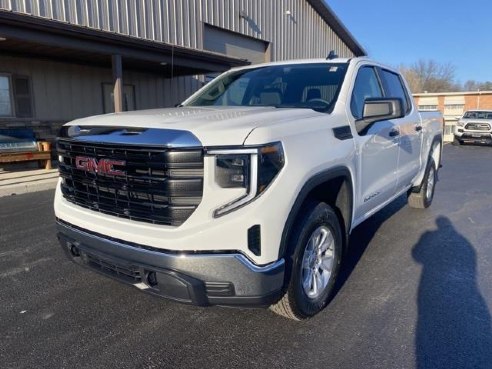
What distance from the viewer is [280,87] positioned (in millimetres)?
3904

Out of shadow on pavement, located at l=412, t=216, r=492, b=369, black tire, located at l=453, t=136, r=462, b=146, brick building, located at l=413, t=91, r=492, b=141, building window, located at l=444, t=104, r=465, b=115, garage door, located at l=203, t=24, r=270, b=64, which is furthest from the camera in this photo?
building window, located at l=444, t=104, r=465, b=115

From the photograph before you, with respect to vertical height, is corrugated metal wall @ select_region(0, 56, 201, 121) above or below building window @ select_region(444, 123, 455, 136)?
above

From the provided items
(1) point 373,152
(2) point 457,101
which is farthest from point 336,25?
(2) point 457,101

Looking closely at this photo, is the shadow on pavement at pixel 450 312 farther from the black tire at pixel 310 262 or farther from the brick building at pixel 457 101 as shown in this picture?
the brick building at pixel 457 101

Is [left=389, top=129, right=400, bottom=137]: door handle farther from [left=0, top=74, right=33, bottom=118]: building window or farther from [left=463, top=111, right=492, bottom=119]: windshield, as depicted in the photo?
[left=463, top=111, right=492, bottom=119]: windshield

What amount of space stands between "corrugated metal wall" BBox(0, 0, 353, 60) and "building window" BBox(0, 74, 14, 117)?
6.54 ft

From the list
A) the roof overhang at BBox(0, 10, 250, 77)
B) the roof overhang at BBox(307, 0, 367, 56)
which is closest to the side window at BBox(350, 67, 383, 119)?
the roof overhang at BBox(0, 10, 250, 77)

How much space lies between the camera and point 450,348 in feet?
8.53

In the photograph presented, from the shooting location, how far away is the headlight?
7.44ft

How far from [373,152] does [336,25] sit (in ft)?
68.8

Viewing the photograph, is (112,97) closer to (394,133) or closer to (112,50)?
(112,50)

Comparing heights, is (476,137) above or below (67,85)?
below

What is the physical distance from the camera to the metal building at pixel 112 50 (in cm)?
956

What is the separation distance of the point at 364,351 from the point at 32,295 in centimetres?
266
